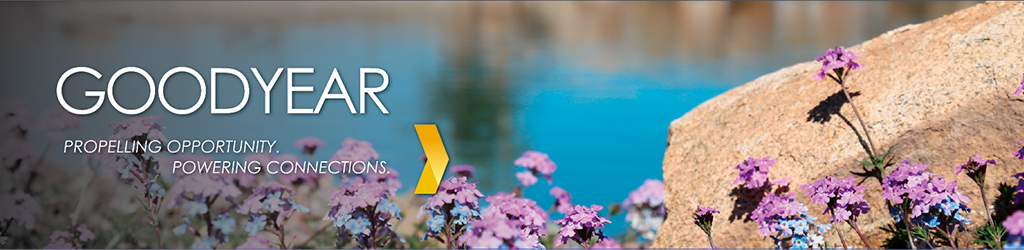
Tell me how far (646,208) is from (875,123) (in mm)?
1526

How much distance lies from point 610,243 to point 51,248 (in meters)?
1.72

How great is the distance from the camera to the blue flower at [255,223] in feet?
5.37

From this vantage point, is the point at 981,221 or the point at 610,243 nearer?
the point at 610,243

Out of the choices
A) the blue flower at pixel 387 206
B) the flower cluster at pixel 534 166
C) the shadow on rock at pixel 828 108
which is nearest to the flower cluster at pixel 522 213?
the blue flower at pixel 387 206

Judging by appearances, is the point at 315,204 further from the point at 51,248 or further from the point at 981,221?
the point at 981,221

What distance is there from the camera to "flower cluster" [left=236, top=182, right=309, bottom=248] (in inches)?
64.1

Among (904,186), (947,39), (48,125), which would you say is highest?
(947,39)

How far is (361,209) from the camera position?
1.78 m

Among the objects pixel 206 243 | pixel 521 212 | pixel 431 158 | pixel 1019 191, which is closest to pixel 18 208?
→ pixel 206 243

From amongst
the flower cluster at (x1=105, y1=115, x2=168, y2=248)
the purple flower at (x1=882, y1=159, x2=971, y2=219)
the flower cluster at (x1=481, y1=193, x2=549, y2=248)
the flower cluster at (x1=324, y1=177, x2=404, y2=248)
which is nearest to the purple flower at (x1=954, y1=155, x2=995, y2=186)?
the purple flower at (x1=882, y1=159, x2=971, y2=219)

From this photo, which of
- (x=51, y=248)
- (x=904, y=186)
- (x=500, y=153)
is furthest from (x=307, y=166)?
(x=500, y=153)

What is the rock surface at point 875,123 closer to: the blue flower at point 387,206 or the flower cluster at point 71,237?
the blue flower at point 387,206

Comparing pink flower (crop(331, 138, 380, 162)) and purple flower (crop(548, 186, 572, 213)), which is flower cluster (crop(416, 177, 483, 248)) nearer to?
pink flower (crop(331, 138, 380, 162))

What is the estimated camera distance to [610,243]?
1.69 m
